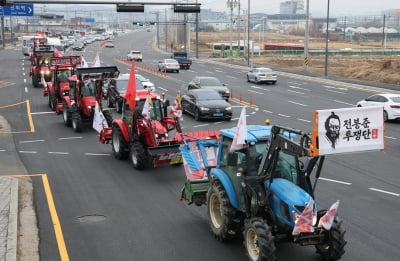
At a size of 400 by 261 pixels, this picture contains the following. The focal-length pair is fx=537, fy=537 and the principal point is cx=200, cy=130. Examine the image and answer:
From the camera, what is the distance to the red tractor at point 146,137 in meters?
17.1

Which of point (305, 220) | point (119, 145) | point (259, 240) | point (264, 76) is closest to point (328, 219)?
point (305, 220)

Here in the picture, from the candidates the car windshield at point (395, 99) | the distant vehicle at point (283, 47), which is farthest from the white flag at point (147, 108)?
the distant vehicle at point (283, 47)

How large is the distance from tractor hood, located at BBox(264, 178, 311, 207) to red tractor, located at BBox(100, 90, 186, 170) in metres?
7.66

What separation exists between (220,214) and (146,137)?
715 centimetres

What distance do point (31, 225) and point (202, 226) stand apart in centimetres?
396

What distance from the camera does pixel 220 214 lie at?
11.3 meters

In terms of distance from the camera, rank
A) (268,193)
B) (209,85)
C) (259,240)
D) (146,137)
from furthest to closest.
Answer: (209,85) → (146,137) → (268,193) → (259,240)

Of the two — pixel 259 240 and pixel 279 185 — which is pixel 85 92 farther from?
pixel 259 240

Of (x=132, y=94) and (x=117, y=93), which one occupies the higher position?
(x=132, y=94)

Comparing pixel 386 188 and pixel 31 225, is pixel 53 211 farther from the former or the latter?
pixel 386 188

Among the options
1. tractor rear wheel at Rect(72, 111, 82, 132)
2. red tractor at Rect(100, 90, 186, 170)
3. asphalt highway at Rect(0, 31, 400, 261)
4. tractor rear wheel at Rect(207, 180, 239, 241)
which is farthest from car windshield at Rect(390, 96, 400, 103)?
tractor rear wheel at Rect(207, 180, 239, 241)

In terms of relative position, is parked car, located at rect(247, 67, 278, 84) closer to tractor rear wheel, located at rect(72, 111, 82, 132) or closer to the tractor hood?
tractor rear wheel, located at rect(72, 111, 82, 132)

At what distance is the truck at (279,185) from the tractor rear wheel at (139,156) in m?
6.30

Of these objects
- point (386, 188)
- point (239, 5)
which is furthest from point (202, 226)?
point (239, 5)
